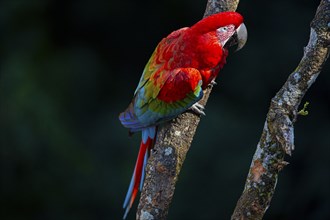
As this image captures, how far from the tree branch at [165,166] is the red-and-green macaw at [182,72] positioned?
0.04 metres

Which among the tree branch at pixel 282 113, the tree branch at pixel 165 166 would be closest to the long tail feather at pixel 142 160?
the tree branch at pixel 165 166

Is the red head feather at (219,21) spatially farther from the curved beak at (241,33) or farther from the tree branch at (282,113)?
the tree branch at (282,113)

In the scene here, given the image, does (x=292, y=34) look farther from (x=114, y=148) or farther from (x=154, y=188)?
(x=154, y=188)

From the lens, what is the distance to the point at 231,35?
185cm

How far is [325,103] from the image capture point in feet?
8.65

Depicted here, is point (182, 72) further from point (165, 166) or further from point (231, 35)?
point (165, 166)

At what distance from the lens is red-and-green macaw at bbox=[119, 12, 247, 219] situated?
1.78m

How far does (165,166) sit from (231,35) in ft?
1.51

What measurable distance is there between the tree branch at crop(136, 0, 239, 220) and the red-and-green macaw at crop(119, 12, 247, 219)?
0.14 ft

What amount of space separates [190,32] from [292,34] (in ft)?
3.12

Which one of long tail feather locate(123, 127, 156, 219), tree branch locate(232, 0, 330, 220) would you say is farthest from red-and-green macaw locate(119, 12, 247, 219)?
tree branch locate(232, 0, 330, 220)

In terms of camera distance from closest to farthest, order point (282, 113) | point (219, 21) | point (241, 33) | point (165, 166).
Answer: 1. point (282, 113)
2. point (165, 166)
3. point (219, 21)
4. point (241, 33)

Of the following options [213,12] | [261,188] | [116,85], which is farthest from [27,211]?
[261,188]

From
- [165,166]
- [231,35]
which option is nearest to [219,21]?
[231,35]
